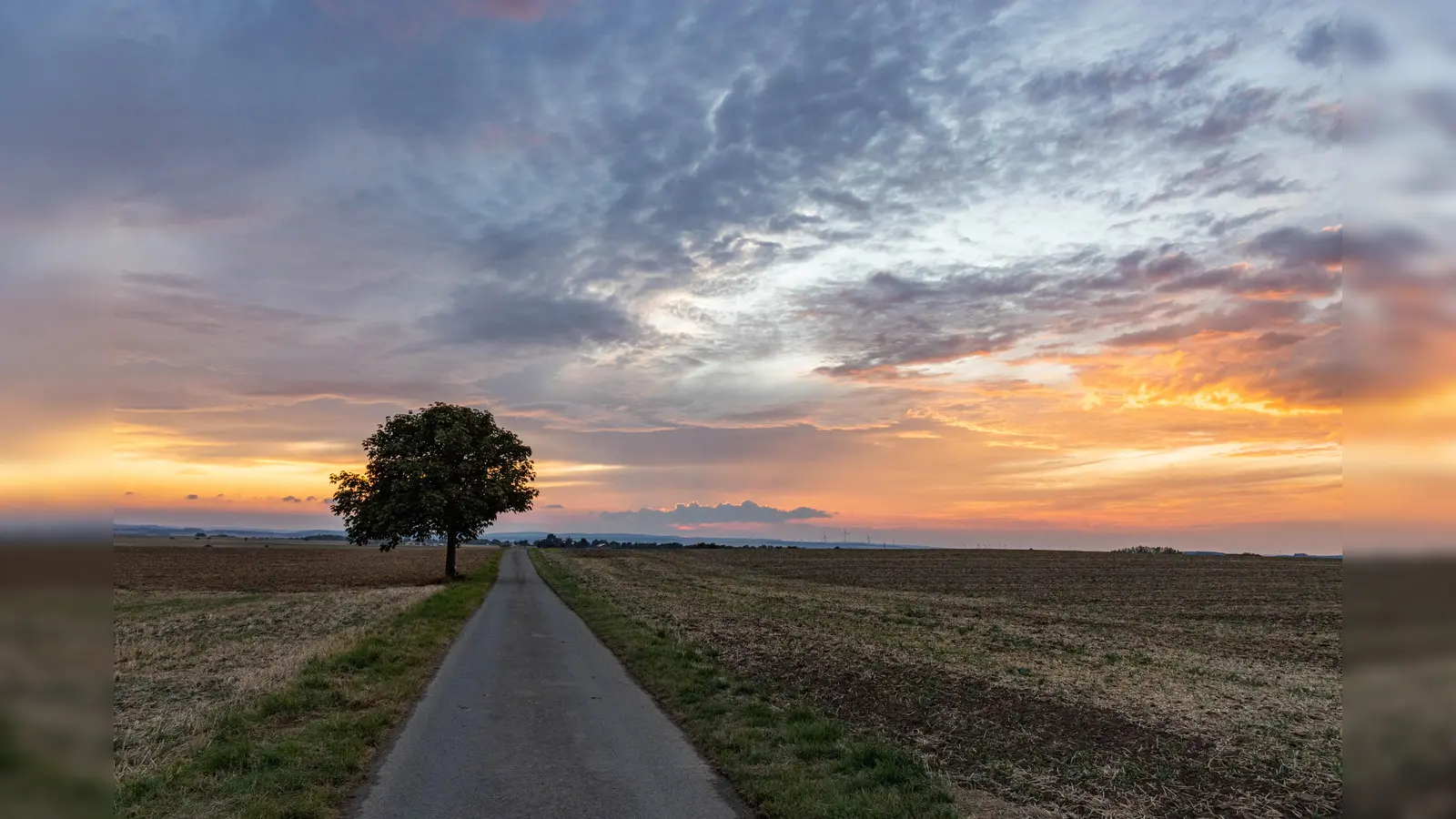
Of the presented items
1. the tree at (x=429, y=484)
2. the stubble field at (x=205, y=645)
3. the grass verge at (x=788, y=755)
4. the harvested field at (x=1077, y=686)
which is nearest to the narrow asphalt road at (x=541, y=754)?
the grass verge at (x=788, y=755)

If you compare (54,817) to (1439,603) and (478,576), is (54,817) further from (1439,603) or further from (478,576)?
(478,576)

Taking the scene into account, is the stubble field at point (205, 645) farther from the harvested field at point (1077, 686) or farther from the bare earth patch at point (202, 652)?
the harvested field at point (1077, 686)

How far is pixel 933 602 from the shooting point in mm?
40781

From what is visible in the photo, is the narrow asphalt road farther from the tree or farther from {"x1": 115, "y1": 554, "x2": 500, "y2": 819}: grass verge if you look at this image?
the tree

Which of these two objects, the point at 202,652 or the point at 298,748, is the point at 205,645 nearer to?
the point at 202,652

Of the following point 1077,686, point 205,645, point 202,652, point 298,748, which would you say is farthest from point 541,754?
point 205,645

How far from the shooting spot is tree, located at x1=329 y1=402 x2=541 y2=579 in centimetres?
5034

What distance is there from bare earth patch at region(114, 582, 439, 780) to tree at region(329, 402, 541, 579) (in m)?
9.38

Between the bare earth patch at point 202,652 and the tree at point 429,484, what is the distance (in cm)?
938

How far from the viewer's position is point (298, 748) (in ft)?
36.0

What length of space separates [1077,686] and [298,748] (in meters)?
14.6

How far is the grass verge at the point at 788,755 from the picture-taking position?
9094mm

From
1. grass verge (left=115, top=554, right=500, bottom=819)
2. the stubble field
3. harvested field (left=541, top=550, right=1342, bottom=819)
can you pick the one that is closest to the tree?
the stubble field

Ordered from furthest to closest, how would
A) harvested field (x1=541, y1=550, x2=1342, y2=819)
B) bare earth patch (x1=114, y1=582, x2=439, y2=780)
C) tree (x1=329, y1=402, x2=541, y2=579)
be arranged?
tree (x1=329, y1=402, x2=541, y2=579), bare earth patch (x1=114, y1=582, x2=439, y2=780), harvested field (x1=541, y1=550, x2=1342, y2=819)
